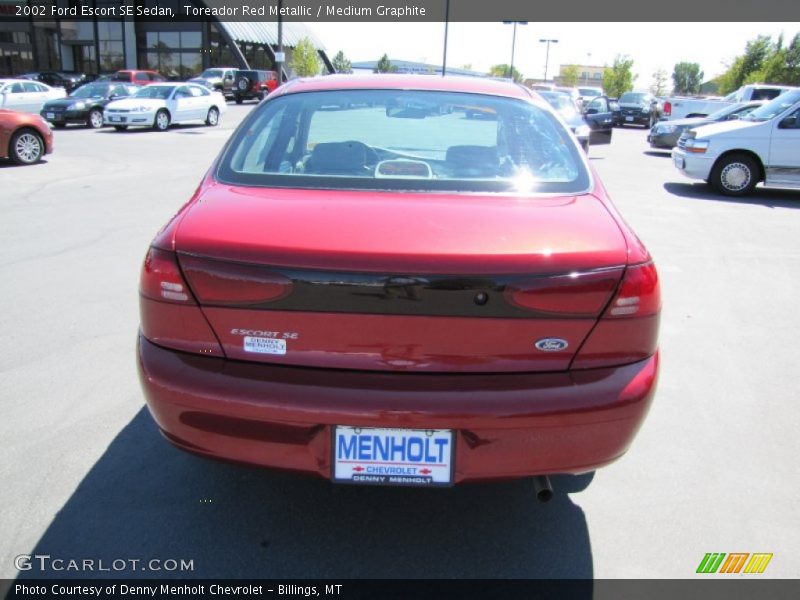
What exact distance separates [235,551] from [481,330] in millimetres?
1291

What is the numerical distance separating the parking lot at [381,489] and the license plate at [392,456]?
32 centimetres

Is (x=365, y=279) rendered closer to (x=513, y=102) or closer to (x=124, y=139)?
(x=513, y=102)

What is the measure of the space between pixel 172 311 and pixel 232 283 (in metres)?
0.27

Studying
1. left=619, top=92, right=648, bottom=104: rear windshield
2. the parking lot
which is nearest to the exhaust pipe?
the parking lot

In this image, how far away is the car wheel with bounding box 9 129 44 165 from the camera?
12766 mm

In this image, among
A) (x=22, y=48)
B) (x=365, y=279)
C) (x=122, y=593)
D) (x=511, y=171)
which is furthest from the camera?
(x=22, y=48)

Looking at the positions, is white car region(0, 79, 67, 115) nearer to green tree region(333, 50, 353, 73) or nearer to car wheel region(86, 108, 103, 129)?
car wheel region(86, 108, 103, 129)

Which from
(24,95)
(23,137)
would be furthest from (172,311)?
(24,95)

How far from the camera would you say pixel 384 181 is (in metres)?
2.84

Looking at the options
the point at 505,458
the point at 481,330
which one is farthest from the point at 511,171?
the point at 505,458

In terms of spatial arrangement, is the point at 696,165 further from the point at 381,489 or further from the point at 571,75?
the point at 571,75

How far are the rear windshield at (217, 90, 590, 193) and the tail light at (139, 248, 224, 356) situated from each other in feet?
1.98

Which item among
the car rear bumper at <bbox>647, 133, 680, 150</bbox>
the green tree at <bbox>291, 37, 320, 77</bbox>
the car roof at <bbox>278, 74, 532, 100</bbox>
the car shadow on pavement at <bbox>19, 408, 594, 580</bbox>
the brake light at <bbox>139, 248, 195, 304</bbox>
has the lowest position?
the car shadow on pavement at <bbox>19, 408, 594, 580</bbox>

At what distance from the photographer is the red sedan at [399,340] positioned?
2252mm
